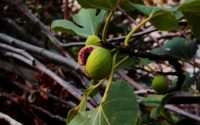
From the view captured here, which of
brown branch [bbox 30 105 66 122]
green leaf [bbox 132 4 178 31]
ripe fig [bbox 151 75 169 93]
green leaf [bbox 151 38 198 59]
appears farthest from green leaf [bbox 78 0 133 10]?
brown branch [bbox 30 105 66 122]

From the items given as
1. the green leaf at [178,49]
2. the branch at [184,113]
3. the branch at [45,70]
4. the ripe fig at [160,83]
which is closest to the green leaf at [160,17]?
the ripe fig at [160,83]

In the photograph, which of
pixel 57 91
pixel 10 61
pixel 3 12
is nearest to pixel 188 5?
pixel 57 91

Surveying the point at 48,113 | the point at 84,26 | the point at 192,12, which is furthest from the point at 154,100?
the point at 48,113

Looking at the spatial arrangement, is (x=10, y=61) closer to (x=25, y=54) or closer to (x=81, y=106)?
(x=25, y=54)

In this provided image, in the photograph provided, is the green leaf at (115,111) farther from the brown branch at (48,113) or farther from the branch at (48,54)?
the brown branch at (48,113)

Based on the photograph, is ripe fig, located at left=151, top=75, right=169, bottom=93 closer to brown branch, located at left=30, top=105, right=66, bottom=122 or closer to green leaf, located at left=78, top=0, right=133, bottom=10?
green leaf, located at left=78, top=0, right=133, bottom=10
